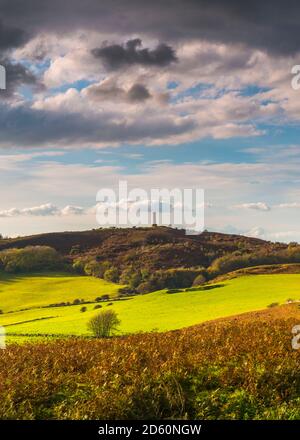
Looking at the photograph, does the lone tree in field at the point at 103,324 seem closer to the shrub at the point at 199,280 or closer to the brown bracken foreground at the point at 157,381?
the brown bracken foreground at the point at 157,381

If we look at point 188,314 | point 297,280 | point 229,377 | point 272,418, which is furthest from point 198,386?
point 297,280

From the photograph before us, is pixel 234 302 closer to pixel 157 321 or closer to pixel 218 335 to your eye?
pixel 157 321

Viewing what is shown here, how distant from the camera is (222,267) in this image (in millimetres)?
157000

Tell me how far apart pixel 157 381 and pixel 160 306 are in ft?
203

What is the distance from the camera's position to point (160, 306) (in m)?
77.6

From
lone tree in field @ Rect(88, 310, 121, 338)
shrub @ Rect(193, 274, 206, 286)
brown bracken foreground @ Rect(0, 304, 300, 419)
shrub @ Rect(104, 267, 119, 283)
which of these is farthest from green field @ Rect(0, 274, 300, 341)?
shrub @ Rect(104, 267, 119, 283)

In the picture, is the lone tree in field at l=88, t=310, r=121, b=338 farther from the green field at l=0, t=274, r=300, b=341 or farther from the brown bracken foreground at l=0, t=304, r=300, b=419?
the brown bracken foreground at l=0, t=304, r=300, b=419

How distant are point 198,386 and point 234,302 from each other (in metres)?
58.7

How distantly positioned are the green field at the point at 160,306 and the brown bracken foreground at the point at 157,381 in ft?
105

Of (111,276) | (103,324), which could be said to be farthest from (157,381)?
(111,276)

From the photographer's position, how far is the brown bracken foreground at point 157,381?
1473 cm

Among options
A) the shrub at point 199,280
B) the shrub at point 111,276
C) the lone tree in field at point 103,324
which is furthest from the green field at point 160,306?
the shrub at point 111,276

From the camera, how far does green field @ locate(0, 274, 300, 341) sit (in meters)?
61.0

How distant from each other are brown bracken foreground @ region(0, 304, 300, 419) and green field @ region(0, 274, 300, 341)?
32097mm
